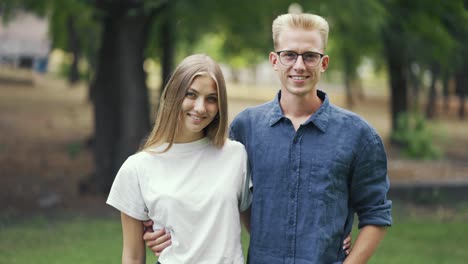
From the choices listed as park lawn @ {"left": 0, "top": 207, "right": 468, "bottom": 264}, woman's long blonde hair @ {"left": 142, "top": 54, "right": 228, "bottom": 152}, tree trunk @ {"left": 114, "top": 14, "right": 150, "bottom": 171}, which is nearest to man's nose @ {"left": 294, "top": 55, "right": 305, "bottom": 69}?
woman's long blonde hair @ {"left": 142, "top": 54, "right": 228, "bottom": 152}

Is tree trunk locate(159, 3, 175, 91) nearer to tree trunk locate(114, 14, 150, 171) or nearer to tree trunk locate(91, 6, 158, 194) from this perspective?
tree trunk locate(91, 6, 158, 194)

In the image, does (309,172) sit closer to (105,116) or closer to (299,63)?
(299,63)

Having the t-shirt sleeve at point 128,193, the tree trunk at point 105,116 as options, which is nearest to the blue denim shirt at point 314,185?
the t-shirt sleeve at point 128,193

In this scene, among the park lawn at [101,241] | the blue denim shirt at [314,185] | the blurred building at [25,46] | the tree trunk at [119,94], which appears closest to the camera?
the blue denim shirt at [314,185]

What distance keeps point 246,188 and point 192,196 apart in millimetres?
245

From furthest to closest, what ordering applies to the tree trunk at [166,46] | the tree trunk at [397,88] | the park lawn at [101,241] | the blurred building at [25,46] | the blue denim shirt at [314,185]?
1. the blurred building at [25,46]
2. the tree trunk at [397,88]
3. the tree trunk at [166,46]
4. the park lawn at [101,241]
5. the blue denim shirt at [314,185]


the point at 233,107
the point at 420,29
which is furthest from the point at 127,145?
the point at 233,107

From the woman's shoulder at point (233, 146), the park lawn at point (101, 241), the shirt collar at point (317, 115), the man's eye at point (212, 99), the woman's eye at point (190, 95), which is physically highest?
the woman's eye at point (190, 95)

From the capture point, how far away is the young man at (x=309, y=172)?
2.89 metres

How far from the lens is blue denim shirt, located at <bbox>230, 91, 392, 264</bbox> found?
2891 mm

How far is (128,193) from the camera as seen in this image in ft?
9.90

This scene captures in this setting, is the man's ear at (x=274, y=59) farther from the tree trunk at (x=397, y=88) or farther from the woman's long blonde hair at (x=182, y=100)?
the tree trunk at (x=397, y=88)

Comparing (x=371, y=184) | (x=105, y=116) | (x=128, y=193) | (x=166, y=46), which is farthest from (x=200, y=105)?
(x=166, y=46)

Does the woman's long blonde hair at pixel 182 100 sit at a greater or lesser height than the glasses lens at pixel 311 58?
lesser
